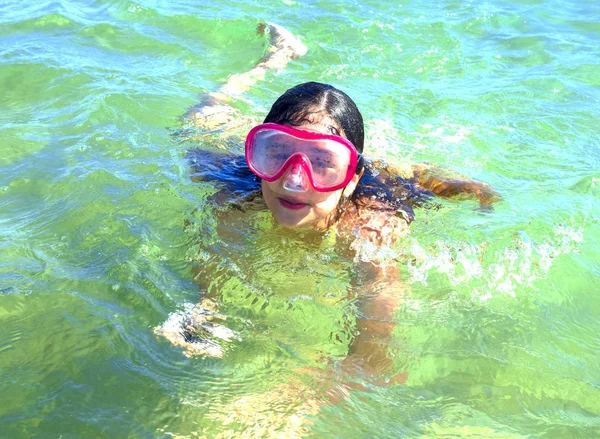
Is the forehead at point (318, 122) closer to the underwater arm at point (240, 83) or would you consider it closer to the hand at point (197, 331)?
the hand at point (197, 331)

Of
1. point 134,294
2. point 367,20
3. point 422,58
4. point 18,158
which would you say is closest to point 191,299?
point 134,294

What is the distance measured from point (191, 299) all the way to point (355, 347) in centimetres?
86

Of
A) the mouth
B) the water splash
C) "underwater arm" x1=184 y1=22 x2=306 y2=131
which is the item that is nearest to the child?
the mouth

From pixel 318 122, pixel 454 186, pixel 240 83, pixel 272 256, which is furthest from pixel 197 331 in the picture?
pixel 240 83

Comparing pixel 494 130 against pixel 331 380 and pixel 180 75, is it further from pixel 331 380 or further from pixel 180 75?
pixel 331 380

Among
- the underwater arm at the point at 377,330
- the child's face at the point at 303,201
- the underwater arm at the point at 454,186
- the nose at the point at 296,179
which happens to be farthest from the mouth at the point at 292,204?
the underwater arm at the point at 454,186

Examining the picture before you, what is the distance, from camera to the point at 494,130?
582 centimetres

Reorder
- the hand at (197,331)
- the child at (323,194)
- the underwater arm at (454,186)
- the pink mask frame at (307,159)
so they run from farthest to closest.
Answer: the underwater arm at (454,186) < the pink mask frame at (307,159) < the child at (323,194) < the hand at (197,331)

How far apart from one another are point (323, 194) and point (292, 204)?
6.9 inches

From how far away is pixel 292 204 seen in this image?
358 centimetres

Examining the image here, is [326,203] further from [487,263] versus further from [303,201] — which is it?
[487,263]

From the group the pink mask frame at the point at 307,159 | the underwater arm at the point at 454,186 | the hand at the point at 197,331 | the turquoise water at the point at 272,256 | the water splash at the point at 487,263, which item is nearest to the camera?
the turquoise water at the point at 272,256

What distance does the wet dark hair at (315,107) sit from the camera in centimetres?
355

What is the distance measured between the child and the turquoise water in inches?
3.9
